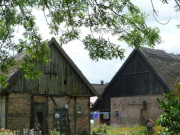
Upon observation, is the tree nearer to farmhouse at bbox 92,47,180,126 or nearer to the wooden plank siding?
the wooden plank siding

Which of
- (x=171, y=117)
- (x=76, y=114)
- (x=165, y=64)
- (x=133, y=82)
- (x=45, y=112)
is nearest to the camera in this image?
(x=171, y=117)

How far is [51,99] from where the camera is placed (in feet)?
65.6

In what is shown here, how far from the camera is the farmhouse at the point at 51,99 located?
1805 cm

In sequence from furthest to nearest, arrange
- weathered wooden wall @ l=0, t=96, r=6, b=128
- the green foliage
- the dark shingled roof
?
the dark shingled roof < weathered wooden wall @ l=0, t=96, r=6, b=128 < the green foliage

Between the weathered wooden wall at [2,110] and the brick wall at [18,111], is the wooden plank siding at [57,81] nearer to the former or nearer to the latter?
the brick wall at [18,111]

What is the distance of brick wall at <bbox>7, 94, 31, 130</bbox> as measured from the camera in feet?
58.4

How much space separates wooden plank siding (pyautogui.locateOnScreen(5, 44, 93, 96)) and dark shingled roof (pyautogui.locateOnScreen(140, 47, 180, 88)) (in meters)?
6.86

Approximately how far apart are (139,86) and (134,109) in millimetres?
2080

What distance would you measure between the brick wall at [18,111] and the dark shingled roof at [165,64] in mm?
10675

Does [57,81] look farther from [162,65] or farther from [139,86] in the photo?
[162,65]

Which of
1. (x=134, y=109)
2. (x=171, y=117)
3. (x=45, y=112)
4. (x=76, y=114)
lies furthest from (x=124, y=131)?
(x=171, y=117)

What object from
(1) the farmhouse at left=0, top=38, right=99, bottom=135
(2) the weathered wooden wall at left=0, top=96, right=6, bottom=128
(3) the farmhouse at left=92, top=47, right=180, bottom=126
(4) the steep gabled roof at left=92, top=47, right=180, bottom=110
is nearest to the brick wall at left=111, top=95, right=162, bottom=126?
(3) the farmhouse at left=92, top=47, right=180, bottom=126

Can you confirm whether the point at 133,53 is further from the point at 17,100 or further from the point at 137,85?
the point at 17,100

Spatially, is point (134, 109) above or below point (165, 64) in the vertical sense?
below
